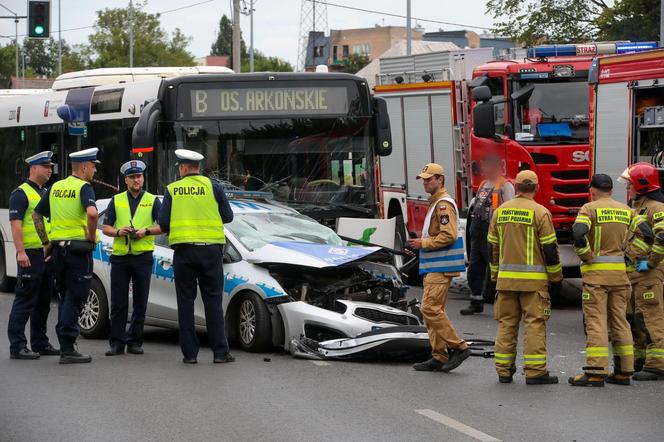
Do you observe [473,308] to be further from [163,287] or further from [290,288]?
[163,287]

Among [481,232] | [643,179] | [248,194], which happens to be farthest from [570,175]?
[643,179]

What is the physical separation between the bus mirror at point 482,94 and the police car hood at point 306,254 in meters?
4.97

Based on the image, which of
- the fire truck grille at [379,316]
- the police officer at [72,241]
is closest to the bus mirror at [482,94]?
the fire truck grille at [379,316]

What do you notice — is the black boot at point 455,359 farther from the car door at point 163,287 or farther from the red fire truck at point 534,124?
the red fire truck at point 534,124

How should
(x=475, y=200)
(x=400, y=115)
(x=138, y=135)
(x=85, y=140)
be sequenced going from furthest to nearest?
(x=400, y=115)
(x=85, y=140)
(x=475, y=200)
(x=138, y=135)

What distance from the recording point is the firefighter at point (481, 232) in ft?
50.3

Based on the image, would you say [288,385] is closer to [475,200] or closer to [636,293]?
[636,293]

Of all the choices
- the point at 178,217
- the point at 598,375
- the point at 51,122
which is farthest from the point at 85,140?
the point at 598,375

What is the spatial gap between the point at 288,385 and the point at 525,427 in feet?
7.65

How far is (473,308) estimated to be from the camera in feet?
50.4

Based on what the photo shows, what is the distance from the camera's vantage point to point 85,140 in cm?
1750

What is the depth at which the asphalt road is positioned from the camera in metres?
8.07

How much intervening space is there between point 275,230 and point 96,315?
7.12ft

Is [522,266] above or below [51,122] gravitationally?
below
